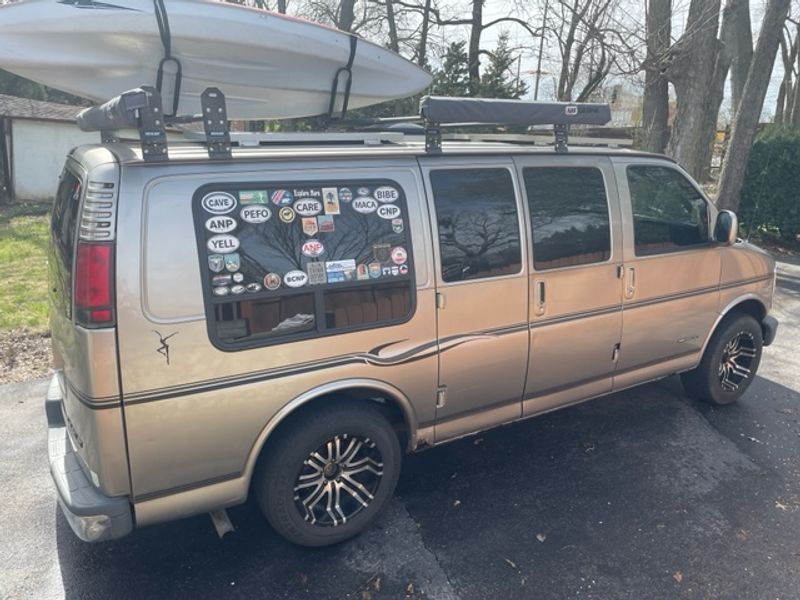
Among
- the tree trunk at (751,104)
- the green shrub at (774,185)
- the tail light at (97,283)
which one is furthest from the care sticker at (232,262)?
the green shrub at (774,185)

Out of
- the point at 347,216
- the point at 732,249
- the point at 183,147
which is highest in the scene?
the point at 183,147

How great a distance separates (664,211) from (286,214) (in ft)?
9.28

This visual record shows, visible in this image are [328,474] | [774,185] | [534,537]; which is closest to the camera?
[328,474]

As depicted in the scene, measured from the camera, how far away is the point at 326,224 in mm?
2881

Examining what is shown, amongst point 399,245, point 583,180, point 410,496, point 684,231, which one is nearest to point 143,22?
point 399,245

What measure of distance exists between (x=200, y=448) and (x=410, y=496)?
1439mm

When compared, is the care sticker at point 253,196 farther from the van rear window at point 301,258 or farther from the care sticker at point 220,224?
Answer: the care sticker at point 220,224

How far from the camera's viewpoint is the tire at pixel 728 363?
4.62 m

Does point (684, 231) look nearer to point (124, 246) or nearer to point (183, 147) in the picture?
point (183, 147)

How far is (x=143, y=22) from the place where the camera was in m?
3.10

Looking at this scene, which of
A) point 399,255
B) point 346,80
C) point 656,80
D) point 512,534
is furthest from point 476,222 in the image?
point 656,80

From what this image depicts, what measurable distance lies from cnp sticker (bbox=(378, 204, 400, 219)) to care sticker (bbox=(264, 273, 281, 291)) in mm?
642

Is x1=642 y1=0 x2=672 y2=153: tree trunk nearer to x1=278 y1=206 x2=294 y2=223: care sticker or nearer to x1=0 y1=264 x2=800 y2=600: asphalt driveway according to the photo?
x1=0 y1=264 x2=800 y2=600: asphalt driveway

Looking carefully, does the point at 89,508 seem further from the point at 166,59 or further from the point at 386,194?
the point at 166,59
